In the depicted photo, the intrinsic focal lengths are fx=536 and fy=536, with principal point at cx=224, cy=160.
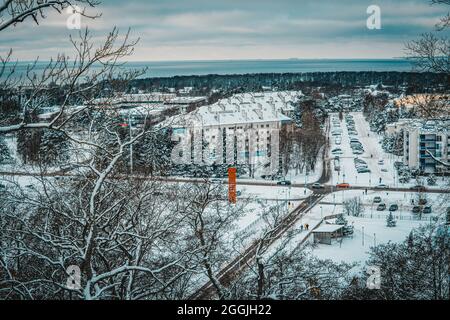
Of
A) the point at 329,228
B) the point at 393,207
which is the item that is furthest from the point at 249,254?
the point at 393,207

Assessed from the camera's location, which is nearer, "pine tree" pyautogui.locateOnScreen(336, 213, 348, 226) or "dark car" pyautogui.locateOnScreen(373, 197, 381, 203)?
"pine tree" pyautogui.locateOnScreen(336, 213, 348, 226)

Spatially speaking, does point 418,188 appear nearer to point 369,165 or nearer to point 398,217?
point 398,217

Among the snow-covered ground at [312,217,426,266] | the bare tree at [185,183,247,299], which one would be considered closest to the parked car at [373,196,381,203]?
the snow-covered ground at [312,217,426,266]

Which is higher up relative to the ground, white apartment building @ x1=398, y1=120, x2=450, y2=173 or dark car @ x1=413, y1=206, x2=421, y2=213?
white apartment building @ x1=398, y1=120, x2=450, y2=173

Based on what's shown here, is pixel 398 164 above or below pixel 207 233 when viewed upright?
below

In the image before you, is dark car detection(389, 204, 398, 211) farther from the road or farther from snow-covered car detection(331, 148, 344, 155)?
snow-covered car detection(331, 148, 344, 155)

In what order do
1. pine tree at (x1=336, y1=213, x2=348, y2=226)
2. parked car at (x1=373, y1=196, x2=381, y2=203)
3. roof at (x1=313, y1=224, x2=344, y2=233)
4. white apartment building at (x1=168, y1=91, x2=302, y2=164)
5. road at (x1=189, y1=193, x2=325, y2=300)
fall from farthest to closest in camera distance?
white apartment building at (x1=168, y1=91, x2=302, y2=164) → parked car at (x1=373, y1=196, x2=381, y2=203) → pine tree at (x1=336, y1=213, x2=348, y2=226) → roof at (x1=313, y1=224, x2=344, y2=233) → road at (x1=189, y1=193, x2=325, y2=300)

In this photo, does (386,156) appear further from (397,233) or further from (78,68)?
(78,68)

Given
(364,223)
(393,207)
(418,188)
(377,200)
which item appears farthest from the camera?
(418,188)

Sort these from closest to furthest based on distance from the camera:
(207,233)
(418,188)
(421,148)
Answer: (207,233) < (418,188) < (421,148)

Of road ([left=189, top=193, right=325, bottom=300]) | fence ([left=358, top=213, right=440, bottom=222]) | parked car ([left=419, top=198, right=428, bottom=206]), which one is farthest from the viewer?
parked car ([left=419, top=198, right=428, bottom=206])
